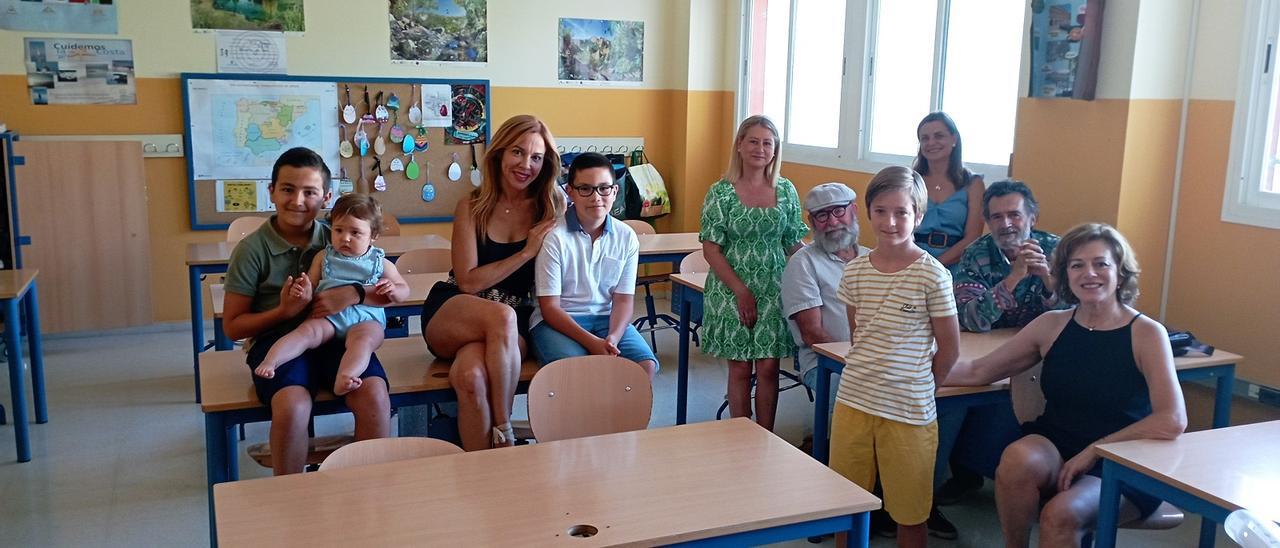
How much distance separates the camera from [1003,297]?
3.40 m

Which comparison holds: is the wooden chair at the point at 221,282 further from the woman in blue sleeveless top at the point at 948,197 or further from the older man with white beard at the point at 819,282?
the woman in blue sleeveless top at the point at 948,197

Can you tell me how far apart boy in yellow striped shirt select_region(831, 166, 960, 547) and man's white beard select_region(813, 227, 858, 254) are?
0.74 meters

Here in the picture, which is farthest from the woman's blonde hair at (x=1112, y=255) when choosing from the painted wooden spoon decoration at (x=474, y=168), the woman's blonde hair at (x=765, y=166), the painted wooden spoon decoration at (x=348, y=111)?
the painted wooden spoon decoration at (x=348, y=111)

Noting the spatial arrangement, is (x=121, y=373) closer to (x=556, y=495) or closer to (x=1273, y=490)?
(x=556, y=495)

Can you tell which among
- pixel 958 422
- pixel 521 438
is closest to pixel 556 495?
pixel 521 438

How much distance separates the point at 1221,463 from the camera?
2.25 metres

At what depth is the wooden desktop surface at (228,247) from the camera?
454cm

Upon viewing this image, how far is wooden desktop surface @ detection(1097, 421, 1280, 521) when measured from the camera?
2.06 metres

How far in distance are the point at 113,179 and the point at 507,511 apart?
473 centimetres

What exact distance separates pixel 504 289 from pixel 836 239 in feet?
3.80

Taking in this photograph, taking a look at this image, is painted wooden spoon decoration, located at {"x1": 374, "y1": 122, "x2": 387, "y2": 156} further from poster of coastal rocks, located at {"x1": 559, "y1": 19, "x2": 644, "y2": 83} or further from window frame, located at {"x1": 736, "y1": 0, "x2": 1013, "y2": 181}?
window frame, located at {"x1": 736, "y1": 0, "x2": 1013, "y2": 181}

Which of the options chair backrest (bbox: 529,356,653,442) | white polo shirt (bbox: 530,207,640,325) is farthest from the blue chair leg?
chair backrest (bbox: 529,356,653,442)

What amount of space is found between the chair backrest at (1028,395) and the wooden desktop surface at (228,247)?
2.96 meters

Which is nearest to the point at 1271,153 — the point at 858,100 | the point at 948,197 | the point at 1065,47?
the point at 1065,47
